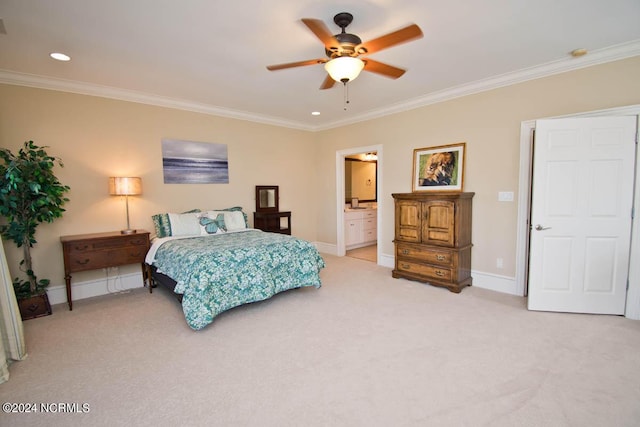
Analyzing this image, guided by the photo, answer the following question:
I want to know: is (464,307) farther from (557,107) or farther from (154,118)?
(154,118)

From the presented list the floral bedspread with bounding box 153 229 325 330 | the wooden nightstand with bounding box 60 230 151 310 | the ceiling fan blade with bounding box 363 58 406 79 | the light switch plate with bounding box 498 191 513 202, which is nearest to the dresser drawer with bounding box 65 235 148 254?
the wooden nightstand with bounding box 60 230 151 310

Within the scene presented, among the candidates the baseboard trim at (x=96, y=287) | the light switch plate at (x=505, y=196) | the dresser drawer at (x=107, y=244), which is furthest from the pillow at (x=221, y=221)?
the light switch plate at (x=505, y=196)

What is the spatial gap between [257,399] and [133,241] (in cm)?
277

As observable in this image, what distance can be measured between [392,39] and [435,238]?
2.65 meters

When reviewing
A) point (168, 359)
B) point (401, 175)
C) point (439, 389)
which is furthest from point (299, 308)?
point (401, 175)

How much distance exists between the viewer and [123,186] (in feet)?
12.2

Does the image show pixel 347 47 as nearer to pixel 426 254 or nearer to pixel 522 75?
pixel 522 75

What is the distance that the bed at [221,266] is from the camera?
2.88 metres

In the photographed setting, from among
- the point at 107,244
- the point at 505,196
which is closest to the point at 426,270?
the point at 505,196

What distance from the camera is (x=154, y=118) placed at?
13.9 feet

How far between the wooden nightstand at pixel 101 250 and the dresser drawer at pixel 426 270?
3.49 metres

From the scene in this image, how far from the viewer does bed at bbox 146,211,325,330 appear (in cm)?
288

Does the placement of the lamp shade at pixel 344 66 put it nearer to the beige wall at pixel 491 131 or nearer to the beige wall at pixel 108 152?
the beige wall at pixel 491 131

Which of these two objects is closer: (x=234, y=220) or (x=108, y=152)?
(x=108, y=152)
